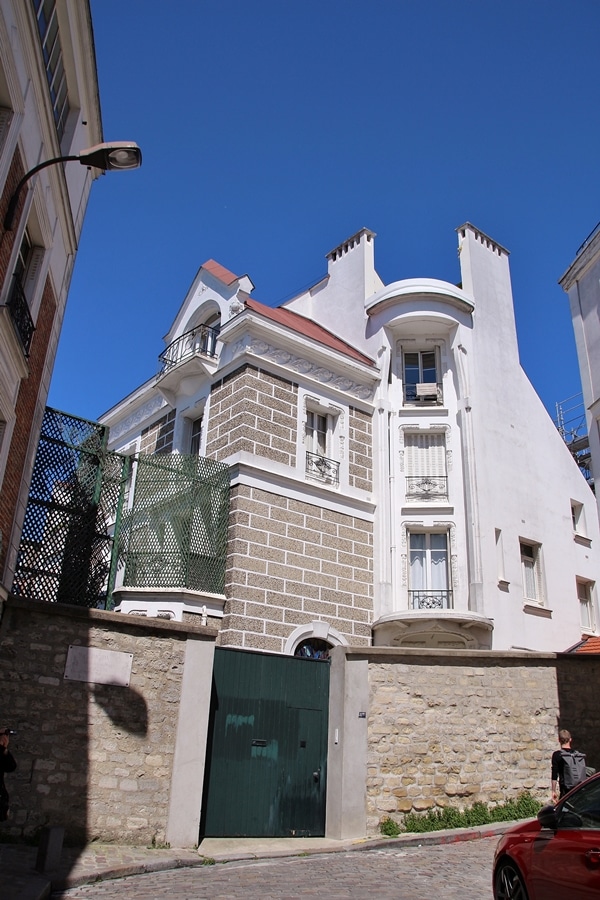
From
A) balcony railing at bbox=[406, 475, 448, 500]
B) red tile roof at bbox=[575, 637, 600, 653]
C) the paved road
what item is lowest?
the paved road

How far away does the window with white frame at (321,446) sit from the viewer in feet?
57.3

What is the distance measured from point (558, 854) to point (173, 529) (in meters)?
10.1

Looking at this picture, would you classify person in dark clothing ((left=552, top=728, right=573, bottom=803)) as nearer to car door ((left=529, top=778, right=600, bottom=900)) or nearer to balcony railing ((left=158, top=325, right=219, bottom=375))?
car door ((left=529, top=778, right=600, bottom=900))

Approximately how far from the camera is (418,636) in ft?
54.6

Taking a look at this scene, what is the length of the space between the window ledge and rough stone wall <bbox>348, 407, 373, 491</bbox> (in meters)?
4.84

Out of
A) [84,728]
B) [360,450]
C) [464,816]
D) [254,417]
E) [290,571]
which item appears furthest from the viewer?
[360,450]

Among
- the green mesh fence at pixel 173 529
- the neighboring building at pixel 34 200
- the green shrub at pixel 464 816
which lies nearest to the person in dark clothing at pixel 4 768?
the neighboring building at pixel 34 200

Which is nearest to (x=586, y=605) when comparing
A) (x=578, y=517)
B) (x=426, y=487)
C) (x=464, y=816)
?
(x=578, y=517)

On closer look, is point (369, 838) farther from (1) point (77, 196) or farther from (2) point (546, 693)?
(1) point (77, 196)

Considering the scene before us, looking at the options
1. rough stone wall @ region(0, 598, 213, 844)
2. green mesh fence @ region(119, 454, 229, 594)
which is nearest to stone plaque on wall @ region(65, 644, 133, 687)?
rough stone wall @ region(0, 598, 213, 844)

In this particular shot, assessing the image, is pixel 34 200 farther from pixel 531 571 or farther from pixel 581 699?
pixel 531 571

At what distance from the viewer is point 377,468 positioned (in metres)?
Result: 18.6

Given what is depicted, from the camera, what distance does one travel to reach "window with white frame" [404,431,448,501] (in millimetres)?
18453

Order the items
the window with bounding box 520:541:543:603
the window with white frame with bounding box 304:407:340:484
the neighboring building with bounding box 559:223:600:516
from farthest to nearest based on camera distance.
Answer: the window with bounding box 520:541:543:603 → the window with white frame with bounding box 304:407:340:484 → the neighboring building with bounding box 559:223:600:516
